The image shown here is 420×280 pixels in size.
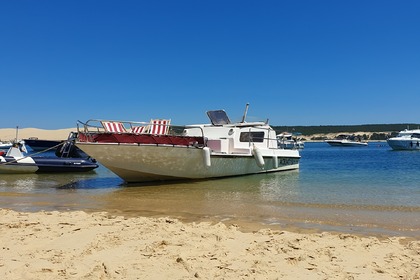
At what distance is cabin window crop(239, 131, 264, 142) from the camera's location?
1858cm

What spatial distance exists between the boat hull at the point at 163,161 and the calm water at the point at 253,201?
1.63 feet

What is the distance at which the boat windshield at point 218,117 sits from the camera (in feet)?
62.0

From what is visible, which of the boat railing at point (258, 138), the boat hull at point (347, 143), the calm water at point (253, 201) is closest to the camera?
the calm water at point (253, 201)

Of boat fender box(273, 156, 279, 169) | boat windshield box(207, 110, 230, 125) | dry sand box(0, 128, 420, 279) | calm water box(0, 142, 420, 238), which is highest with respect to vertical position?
boat windshield box(207, 110, 230, 125)

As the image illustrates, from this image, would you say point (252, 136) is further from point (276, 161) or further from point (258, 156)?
point (276, 161)

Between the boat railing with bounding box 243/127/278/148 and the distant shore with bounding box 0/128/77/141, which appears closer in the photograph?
the boat railing with bounding box 243/127/278/148

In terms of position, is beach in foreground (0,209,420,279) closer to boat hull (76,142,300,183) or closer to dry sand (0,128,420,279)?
dry sand (0,128,420,279)

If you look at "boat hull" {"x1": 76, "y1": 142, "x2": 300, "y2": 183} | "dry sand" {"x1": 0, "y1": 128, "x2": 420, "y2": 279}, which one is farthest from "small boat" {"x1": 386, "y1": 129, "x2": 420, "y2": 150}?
"dry sand" {"x1": 0, "y1": 128, "x2": 420, "y2": 279}

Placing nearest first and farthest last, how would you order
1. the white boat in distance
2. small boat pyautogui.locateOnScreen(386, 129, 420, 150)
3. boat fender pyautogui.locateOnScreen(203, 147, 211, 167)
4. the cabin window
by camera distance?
the white boat in distance < boat fender pyautogui.locateOnScreen(203, 147, 211, 167) < the cabin window < small boat pyautogui.locateOnScreen(386, 129, 420, 150)

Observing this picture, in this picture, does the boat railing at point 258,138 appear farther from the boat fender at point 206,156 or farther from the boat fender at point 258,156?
the boat fender at point 206,156

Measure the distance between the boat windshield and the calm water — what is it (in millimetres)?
3555

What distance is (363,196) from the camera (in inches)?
475

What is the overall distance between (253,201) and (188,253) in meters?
→ 6.28

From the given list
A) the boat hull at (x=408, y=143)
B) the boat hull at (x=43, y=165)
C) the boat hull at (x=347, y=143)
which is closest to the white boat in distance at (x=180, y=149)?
the boat hull at (x=43, y=165)
